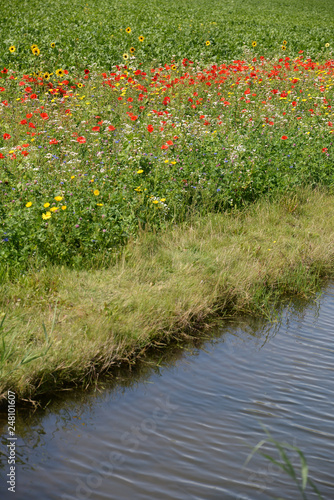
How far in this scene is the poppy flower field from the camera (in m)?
5.23

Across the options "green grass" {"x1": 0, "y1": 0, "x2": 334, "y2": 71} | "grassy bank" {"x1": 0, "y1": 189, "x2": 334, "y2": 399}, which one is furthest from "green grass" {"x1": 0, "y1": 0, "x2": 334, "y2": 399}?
"green grass" {"x1": 0, "y1": 0, "x2": 334, "y2": 71}

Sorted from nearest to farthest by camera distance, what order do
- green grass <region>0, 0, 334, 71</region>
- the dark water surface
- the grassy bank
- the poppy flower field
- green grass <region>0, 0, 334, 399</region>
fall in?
the dark water surface → the grassy bank → green grass <region>0, 0, 334, 399</region> → the poppy flower field → green grass <region>0, 0, 334, 71</region>

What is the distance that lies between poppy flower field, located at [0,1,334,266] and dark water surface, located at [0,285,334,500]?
1590mm

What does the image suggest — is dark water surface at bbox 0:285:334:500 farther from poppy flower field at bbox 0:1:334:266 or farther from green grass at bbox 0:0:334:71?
green grass at bbox 0:0:334:71

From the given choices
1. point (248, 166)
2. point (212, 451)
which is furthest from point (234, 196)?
point (212, 451)

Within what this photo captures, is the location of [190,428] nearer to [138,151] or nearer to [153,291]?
[153,291]

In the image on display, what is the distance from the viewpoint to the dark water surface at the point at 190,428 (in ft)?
9.30

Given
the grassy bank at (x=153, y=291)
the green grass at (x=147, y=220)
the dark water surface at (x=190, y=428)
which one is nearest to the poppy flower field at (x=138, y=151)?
the green grass at (x=147, y=220)

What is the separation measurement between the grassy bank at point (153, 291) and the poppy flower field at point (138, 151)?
1.02 feet

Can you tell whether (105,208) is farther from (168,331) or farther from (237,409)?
(237,409)

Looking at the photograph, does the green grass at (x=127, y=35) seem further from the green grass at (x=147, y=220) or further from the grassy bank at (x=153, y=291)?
the grassy bank at (x=153, y=291)

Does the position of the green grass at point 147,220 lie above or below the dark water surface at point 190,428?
above

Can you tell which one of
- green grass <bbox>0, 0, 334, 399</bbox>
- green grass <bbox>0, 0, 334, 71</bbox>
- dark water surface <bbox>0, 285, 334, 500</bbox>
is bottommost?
dark water surface <bbox>0, 285, 334, 500</bbox>

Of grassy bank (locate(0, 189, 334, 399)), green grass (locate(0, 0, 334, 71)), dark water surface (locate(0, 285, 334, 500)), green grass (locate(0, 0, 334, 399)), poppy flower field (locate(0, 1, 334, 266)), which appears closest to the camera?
dark water surface (locate(0, 285, 334, 500))
